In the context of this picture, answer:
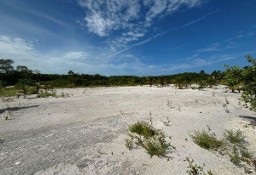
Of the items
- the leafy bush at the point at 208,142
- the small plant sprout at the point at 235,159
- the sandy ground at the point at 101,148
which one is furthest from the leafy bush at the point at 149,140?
the small plant sprout at the point at 235,159

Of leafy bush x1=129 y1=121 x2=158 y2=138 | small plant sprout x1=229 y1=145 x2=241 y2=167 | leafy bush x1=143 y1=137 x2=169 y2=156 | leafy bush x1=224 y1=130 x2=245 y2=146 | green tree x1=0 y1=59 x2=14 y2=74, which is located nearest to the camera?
small plant sprout x1=229 y1=145 x2=241 y2=167

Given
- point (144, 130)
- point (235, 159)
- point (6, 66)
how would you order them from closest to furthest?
point (235, 159) < point (144, 130) < point (6, 66)

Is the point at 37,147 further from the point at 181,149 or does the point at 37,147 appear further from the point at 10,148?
the point at 181,149

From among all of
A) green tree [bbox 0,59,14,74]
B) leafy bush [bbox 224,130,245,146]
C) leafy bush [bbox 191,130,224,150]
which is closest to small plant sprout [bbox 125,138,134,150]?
leafy bush [bbox 191,130,224,150]

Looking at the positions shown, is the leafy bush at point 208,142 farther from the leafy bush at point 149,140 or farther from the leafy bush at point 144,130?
the leafy bush at point 144,130

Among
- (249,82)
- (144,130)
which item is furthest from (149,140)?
(249,82)

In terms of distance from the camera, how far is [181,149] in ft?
17.7

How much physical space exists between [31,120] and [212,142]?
7175 millimetres

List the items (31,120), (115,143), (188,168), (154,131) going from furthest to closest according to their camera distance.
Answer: (31,120), (154,131), (115,143), (188,168)

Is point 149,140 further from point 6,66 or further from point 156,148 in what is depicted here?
point 6,66

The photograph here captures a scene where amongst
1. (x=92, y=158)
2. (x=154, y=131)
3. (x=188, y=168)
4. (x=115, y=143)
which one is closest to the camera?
(x=188, y=168)

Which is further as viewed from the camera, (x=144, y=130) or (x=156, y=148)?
(x=144, y=130)

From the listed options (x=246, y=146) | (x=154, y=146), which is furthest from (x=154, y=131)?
(x=246, y=146)

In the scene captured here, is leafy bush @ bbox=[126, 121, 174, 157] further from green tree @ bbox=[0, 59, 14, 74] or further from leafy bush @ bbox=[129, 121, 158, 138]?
green tree @ bbox=[0, 59, 14, 74]
